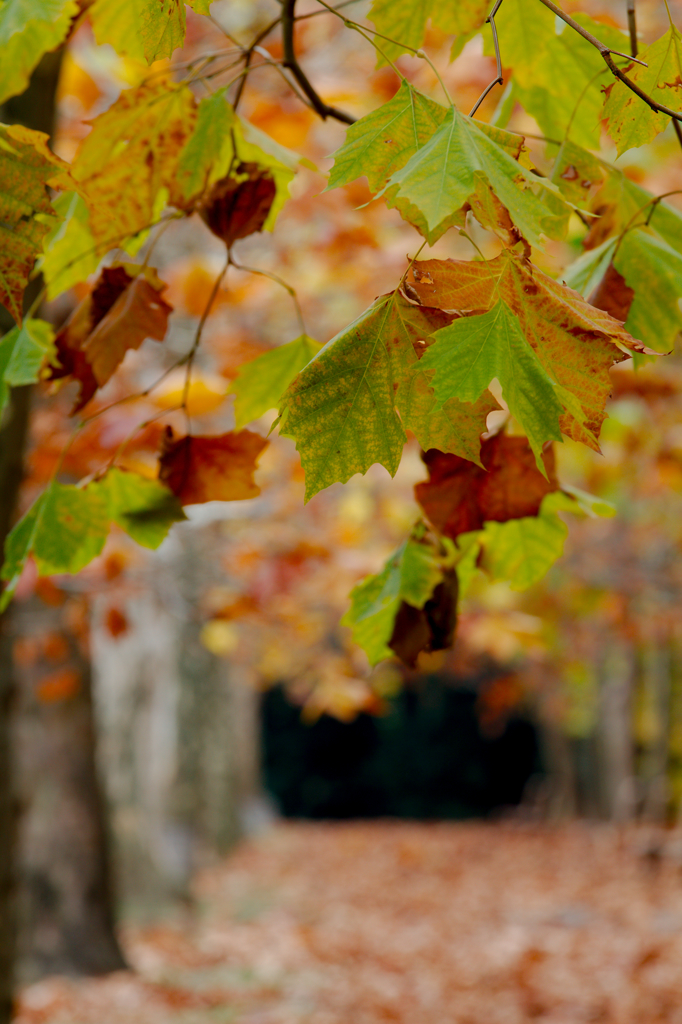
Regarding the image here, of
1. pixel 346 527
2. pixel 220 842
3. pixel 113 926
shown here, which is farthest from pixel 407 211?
pixel 220 842

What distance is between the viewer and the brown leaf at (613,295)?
1.09 m

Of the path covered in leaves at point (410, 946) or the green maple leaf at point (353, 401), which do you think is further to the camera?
the path covered in leaves at point (410, 946)

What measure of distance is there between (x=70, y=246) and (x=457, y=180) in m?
0.81

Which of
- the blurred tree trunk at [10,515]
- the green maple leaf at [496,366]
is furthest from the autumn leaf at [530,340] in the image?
the blurred tree trunk at [10,515]

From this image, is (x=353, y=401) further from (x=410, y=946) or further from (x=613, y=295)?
(x=410, y=946)

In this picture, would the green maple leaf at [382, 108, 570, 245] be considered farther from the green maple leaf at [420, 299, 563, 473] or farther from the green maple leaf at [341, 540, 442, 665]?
the green maple leaf at [341, 540, 442, 665]

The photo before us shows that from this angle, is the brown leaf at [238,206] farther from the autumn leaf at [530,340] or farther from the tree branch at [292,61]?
the autumn leaf at [530,340]

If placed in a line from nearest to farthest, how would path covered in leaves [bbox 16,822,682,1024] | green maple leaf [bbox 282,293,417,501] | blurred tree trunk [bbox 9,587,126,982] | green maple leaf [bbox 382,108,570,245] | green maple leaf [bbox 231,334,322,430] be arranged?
green maple leaf [bbox 382,108,570,245] < green maple leaf [bbox 282,293,417,501] < green maple leaf [bbox 231,334,322,430] < path covered in leaves [bbox 16,822,682,1024] < blurred tree trunk [bbox 9,587,126,982]

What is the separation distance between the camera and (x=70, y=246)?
4.38 ft

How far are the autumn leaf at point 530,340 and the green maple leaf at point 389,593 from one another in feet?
1.45

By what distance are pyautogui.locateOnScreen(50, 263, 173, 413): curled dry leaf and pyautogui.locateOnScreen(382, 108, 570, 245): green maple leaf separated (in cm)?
55

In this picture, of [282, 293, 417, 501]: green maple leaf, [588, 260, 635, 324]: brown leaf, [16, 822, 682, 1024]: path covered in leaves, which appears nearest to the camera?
[282, 293, 417, 501]: green maple leaf

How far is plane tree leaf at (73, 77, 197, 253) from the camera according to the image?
4.09 feet

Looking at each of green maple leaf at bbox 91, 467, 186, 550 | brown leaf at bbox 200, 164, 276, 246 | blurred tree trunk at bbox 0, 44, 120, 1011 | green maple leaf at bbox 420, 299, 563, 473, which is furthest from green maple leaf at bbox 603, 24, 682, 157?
blurred tree trunk at bbox 0, 44, 120, 1011
